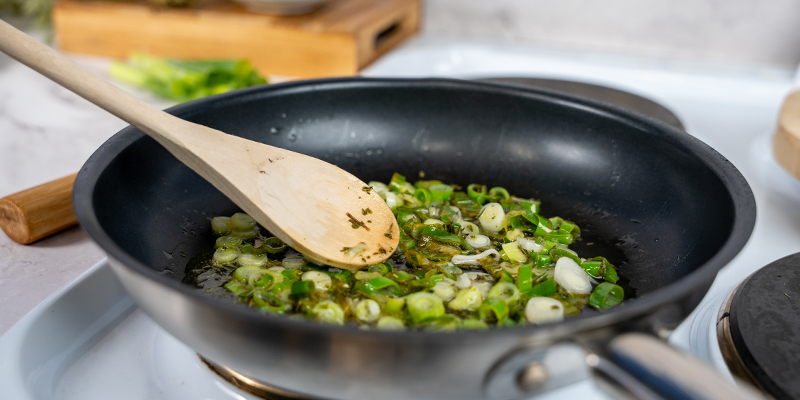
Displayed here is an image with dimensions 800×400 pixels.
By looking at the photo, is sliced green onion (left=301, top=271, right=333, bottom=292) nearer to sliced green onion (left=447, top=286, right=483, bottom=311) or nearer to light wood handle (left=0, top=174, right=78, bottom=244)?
sliced green onion (left=447, top=286, right=483, bottom=311)

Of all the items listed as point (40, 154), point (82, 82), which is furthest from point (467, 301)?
point (40, 154)

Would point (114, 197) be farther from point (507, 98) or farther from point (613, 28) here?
point (613, 28)

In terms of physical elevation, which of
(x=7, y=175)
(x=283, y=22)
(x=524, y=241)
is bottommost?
(x=7, y=175)

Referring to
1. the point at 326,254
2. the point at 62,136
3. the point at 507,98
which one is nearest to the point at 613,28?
the point at 507,98

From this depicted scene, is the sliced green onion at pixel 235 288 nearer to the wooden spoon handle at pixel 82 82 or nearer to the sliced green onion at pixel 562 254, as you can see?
the wooden spoon handle at pixel 82 82

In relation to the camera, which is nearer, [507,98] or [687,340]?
[687,340]
